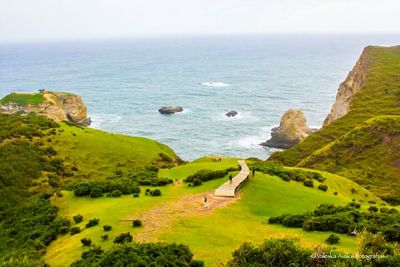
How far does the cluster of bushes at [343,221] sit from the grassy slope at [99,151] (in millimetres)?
39739

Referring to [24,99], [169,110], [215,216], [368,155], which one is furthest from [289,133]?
[215,216]

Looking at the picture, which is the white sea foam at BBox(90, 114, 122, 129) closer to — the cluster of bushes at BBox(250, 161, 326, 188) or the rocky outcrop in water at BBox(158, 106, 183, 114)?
the rocky outcrop in water at BBox(158, 106, 183, 114)

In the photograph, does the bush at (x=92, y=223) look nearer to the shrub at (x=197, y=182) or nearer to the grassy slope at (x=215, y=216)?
the grassy slope at (x=215, y=216)

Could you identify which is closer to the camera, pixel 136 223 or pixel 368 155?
pixel 136 223

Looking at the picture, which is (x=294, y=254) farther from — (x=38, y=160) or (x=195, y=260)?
(x=38, y=160)

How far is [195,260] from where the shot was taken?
28.3 m

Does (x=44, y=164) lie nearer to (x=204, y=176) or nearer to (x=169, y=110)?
(x=204, y=176)

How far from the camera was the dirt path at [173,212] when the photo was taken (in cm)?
3556

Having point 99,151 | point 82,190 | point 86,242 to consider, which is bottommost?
point 99,151

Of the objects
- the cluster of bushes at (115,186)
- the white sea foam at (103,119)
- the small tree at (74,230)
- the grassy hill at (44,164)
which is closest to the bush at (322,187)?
the cluster of bushes at (115,186)

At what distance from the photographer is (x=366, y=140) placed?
298ft

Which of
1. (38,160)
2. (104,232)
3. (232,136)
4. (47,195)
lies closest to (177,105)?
(232,136)

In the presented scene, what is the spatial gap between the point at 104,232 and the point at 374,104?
313ft

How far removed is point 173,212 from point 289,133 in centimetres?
9529
